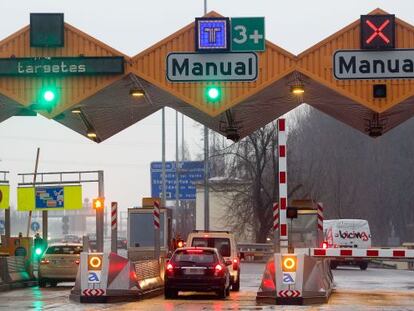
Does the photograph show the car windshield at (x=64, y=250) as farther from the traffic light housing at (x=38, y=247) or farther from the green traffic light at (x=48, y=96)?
the green traffic light at (x=48, y=96)

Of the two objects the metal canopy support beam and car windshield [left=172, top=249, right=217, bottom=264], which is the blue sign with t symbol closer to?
car windshield [left=172, top=249, right=217, bottom=264]

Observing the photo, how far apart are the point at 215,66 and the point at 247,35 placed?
1052 millimetres

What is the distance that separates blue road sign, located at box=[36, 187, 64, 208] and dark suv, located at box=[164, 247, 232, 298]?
57.7ft

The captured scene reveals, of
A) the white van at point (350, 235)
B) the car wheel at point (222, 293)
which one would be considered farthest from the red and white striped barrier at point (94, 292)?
the white van at point (350, 235)

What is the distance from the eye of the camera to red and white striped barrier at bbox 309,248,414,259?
2166cm

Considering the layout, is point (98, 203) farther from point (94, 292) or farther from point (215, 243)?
point (215, 243)

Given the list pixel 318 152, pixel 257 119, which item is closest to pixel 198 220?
pixel 318 152

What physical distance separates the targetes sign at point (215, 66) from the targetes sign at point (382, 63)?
232cm

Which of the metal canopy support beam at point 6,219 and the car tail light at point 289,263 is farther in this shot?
the metal canopy support beam at point 6,219

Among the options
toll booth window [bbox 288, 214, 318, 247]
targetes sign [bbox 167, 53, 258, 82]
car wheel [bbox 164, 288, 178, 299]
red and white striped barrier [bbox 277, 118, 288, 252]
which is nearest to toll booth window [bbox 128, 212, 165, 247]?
toll booth window [bbox 288, 214, 318, 247]

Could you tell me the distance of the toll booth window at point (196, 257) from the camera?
2372cm

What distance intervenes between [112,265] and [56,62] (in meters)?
5.08

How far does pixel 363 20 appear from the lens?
71.7 feet

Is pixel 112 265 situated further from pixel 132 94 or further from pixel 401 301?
pixel 401 301
